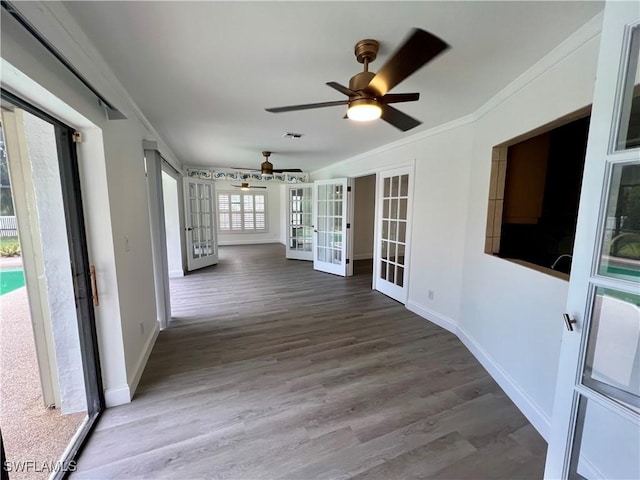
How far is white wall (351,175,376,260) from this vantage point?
682 cm

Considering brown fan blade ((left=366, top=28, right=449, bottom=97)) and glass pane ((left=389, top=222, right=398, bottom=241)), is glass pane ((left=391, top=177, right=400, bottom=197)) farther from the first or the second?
brown fan blade ((left=366, top=28, right=449, bottom=97))

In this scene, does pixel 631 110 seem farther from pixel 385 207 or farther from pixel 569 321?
pixel 385 207

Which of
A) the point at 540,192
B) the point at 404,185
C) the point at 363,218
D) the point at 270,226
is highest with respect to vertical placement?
the point at 404,185

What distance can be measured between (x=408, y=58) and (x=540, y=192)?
196 centimetres

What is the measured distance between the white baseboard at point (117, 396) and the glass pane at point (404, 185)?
370 cm

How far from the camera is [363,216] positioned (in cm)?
696

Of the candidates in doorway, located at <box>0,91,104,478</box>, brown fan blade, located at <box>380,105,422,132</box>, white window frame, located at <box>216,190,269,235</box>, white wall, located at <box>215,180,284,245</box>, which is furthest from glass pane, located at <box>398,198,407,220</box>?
white window frame, located at <box>216,190,269,235</box>

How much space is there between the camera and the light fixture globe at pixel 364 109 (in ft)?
5.41

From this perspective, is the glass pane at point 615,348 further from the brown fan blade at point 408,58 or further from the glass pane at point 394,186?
the glass pane at point 394,186

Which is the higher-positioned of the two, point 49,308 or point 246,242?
point 49,308

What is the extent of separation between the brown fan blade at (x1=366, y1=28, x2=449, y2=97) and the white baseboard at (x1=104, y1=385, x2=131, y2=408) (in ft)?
8.71

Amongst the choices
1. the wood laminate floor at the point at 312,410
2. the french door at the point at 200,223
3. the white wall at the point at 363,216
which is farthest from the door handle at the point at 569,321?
the french door at the point at 200,223

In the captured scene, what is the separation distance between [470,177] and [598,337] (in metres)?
2.03

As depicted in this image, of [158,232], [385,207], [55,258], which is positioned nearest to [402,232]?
[385,207]
